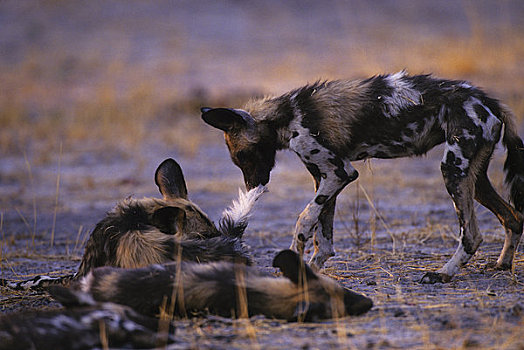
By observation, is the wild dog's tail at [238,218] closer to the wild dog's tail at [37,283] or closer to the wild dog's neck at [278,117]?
the wild dog's neck at [278,117]

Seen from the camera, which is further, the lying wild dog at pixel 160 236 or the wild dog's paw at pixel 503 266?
the wild dog's paw at pixel 503 266

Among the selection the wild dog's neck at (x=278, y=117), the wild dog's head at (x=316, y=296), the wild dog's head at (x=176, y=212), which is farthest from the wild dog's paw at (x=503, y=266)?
the wild dog's head at (x=176, y=212)

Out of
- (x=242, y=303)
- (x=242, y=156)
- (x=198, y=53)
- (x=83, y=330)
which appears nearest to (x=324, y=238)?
(x=242, y=156)

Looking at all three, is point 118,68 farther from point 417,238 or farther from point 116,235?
point 116,235

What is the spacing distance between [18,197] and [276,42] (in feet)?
32.9

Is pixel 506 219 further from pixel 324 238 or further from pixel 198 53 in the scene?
pixel 198 53

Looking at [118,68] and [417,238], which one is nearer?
[417,238]

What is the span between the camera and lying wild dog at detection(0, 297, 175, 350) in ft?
9.91

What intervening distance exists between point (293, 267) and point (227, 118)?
1865mm

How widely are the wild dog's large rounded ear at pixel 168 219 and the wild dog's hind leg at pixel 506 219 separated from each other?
1880mm

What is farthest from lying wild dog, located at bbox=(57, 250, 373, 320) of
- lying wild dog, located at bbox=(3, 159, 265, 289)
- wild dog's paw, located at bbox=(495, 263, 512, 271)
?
wild dog's paw, located at bbox=(495, 263, 512, 271)

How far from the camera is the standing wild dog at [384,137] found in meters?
4.54

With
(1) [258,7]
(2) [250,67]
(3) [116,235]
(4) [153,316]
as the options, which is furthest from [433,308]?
(1) [258,7]

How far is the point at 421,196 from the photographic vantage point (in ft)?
25.8
